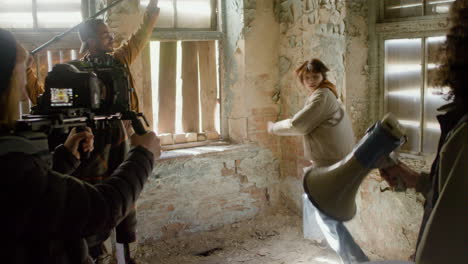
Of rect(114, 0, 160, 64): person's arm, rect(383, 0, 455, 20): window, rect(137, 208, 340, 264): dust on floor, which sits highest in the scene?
rect(383, 0, 455, 20): window

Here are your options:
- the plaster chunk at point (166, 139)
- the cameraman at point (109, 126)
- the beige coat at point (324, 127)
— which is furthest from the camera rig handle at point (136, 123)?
the plaster chunk at point (166, 139)

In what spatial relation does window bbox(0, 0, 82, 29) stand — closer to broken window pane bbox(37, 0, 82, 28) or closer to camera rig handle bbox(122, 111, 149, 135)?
broken window pane bbox(37, 0, 82, 28)

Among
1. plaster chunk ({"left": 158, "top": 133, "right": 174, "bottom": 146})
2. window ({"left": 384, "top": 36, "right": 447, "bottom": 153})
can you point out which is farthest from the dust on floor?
window ({"left": 384, "top": 36, "right": 447, "bottom": 153})

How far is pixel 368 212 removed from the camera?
3.47m

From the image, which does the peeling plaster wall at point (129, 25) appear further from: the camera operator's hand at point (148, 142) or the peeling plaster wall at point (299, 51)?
the camera operator's hand at point (148, 142)

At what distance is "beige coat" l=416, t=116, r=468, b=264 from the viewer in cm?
102

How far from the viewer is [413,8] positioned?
3.18m

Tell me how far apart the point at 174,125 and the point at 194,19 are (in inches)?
40.3

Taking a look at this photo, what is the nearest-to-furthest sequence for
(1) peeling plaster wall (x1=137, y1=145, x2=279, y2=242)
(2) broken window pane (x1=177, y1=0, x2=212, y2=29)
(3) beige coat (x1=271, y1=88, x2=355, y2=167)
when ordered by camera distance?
(3) beige coat (x1=271, y1=88, x2=355, y2=167) → (1) peeling plaster wall (x1=137, y1=145, x2=279, y2=242) → (2) broken window pane (x1=177, y1=0, x2=212, y2=29)

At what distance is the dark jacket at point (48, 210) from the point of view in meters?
1.13

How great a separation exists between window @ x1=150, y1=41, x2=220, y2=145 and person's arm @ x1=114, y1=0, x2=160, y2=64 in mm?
722

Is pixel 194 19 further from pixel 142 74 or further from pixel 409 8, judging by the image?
pixel 409 8

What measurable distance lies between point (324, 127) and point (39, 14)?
2378 mm

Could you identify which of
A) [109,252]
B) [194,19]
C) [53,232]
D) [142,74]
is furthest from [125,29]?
[53,232]
